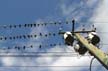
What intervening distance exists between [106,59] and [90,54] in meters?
2.56

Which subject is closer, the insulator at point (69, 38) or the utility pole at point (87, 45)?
the utility pole at point (87, 45)

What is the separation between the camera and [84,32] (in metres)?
38.6

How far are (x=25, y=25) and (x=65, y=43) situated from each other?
17.9 ft

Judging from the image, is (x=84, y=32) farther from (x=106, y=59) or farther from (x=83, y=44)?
(x=106, y=59)

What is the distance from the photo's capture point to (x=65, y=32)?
127ft

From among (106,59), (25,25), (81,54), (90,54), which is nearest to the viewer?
(106,59)

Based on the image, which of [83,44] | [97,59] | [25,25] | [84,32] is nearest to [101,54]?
[97,59]

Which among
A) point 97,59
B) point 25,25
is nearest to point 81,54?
point 97,59

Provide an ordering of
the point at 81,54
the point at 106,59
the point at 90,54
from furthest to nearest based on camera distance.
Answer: the point at 81,54 < the point at 90,54 < the point at 106,59

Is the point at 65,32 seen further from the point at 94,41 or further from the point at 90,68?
the point at 90,68

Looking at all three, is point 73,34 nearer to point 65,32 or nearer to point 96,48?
point 65,32

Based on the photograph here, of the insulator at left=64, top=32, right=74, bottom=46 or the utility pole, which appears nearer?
the utility pole

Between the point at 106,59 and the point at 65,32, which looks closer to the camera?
the point at 106,59

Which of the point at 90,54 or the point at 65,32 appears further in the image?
the point at 65,32
